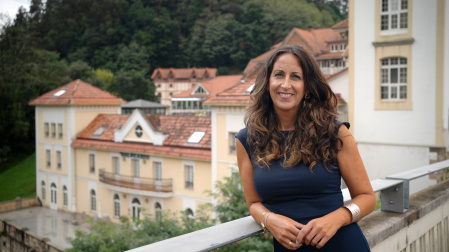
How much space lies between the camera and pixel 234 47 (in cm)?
8700

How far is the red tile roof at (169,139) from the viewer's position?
74.1ft

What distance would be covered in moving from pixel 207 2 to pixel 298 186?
Answer: 101 metres

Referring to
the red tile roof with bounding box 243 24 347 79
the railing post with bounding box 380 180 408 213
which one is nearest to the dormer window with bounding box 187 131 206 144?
the railing post with bounding box 380 180 408 213

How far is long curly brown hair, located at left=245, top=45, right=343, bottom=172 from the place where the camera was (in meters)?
1.94

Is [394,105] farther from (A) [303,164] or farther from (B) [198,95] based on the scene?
(B) [198,95]

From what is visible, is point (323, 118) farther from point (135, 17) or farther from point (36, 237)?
point (135, 17)

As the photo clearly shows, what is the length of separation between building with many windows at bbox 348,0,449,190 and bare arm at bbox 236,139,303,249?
15590 millimetres

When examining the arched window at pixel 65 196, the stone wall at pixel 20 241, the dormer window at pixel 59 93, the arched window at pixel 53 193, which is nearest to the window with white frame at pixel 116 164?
the arched window at pixel 65 196

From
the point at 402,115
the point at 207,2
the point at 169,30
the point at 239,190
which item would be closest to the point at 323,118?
the point at 239,190

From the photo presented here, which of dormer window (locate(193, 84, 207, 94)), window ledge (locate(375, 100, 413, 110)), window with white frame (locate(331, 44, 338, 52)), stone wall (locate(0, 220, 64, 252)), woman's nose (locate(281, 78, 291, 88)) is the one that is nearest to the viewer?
woman's nose (locate(281, 78, 291, 88))

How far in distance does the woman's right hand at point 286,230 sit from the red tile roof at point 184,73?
8130 centimetres

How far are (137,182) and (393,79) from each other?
612 inches

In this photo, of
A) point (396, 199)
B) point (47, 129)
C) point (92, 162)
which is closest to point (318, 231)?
point (396, 199)

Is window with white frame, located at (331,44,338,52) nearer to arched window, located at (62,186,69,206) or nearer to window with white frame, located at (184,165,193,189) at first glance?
window with white frame, located at (184,165,193,189)
